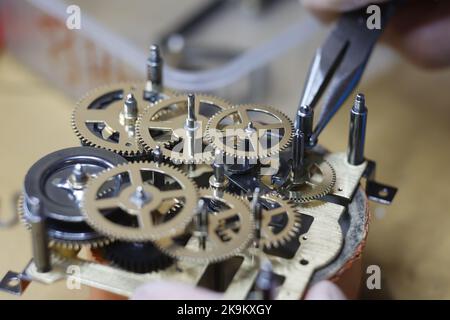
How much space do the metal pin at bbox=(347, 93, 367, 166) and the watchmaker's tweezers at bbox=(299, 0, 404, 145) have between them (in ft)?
0.18

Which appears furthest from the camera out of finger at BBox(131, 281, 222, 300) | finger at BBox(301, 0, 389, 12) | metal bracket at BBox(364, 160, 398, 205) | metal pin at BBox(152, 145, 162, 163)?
finger at BBox(301, 0, 389, 12)

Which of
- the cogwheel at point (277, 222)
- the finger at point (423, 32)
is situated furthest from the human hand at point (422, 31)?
the cogwheel at point (277, 222)

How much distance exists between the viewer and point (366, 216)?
106 centimetres

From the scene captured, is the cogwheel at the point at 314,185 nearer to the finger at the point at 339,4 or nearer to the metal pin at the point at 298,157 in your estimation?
the metal pin at the point at 298,157

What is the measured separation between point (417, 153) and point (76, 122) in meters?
0.78

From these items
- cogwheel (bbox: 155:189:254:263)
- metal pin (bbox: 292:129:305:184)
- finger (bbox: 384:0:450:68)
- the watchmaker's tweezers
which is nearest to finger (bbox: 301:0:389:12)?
the watchmaker's tweezers

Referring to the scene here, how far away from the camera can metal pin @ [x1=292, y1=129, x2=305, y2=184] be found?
1.04 meters

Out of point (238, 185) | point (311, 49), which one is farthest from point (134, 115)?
point (311, 49)

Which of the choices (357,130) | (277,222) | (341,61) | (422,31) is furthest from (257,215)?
(422,31)

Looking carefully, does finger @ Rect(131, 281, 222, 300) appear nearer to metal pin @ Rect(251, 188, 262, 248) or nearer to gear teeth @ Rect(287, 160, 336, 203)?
metal pin @ Rect(251, 188, 262, 248)

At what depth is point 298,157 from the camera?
105cm

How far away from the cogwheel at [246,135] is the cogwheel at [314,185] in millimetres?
63

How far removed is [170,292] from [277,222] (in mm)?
174

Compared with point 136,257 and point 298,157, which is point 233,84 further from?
point 136,257
